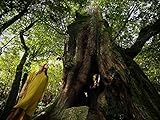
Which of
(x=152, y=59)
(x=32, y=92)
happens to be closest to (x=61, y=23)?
(x=152, y=59)

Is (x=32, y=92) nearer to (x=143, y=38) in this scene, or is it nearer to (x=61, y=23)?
(x=143, y=38)

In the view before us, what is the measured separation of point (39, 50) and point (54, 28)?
428cm

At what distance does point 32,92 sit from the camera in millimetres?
7676

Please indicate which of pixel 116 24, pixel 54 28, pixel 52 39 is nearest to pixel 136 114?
pixel 116 24

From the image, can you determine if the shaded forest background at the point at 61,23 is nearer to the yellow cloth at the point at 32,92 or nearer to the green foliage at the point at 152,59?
the green foliage at the point at 152,59

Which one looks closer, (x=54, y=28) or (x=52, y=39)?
(x=54, y=28)

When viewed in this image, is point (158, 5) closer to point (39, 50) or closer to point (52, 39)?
point (52, 39)

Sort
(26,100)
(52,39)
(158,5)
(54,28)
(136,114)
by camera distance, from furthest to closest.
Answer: (52,39) < (54,28) < (158,5) < (26,100) < (136,114)

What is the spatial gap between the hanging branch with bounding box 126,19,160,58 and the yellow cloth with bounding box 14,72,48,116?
4.18 meters

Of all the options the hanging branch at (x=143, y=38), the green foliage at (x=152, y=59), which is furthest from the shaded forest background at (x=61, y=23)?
the hanging branch at (x=143, y=38)

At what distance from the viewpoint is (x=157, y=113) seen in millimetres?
6699

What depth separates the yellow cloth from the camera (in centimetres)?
754

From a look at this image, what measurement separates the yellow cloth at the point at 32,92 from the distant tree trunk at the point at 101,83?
1.60 ft

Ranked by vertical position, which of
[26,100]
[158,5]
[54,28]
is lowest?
[26,100]
